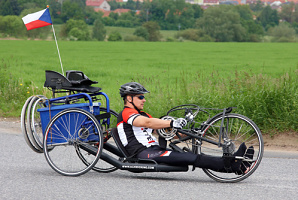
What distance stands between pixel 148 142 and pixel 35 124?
5.16ft

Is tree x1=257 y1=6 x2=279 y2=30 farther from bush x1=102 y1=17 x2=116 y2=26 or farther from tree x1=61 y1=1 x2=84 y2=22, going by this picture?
tree x1=61 y1=1 x2=84 y2=22

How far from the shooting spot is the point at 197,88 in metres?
9.93

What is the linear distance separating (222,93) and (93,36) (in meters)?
83.2

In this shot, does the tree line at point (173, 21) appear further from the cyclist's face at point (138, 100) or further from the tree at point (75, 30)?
the cyclist's face at point (138, 100)

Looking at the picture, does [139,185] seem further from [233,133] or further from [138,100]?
[233,133]

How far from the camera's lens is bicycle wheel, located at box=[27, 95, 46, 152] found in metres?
6.05

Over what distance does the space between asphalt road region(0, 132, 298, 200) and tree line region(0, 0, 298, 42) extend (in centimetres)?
5613

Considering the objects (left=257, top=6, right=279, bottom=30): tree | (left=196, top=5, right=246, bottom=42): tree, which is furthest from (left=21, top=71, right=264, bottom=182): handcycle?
(left=257, top=6, right=279, bottom=30): tree

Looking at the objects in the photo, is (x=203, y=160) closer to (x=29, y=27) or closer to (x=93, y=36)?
(x=29, y=27)

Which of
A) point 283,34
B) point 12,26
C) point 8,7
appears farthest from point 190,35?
point 8,7

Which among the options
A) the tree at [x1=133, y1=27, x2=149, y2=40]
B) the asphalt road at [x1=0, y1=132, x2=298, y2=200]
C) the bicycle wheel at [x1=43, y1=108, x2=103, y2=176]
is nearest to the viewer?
the asphalt road at [x1=0, y1=132, x2=298, y2=200]

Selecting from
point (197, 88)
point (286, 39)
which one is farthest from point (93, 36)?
point (197, 88)

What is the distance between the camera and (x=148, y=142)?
5.62 metres

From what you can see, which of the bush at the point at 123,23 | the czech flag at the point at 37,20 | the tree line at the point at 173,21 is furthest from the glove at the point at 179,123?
the bush at the point at 123,23
